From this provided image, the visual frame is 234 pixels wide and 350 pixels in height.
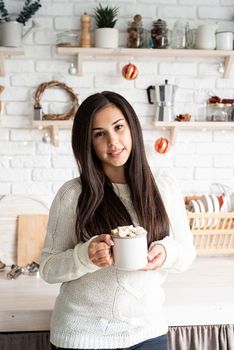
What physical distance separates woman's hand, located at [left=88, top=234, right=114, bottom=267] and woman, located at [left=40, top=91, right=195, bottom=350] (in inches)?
2.5

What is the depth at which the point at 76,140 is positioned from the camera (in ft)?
4.99

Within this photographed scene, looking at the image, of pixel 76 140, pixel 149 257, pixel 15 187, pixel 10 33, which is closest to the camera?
pixel 149 257

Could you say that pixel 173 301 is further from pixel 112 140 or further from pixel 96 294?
pixel 112 140

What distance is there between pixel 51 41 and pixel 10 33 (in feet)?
0.67

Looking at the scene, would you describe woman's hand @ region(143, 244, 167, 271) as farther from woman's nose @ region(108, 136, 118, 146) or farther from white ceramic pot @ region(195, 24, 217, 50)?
white ceramic pot @ region(195, 24, 217, 50)

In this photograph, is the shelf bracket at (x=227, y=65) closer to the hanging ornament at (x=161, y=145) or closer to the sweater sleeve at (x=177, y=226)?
the hanging ornament at (x=161, y=145)

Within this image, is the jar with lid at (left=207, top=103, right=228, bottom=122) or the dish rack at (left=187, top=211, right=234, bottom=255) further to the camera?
the jar with lid at (left=207, top=103, right=228, bottom=122)

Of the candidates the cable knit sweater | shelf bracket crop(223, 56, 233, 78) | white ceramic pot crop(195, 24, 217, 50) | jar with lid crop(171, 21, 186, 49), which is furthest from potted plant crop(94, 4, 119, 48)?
the cable knit sweater

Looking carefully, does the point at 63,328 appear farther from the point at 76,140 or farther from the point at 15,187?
the point at 15,187

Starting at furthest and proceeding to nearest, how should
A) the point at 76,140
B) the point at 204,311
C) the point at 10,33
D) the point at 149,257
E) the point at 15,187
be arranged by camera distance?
the point at 15,187 < the point at 10,33 < the point at 204,311 < the point at 76,140 < the point at 149,257

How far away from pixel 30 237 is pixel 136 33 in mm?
989

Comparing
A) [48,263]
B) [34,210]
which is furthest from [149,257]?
[34,210]

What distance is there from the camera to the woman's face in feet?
4.95

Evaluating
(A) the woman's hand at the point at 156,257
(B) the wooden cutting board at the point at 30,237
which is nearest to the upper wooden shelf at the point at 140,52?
(B) the wooden cutting board at the point at 30,237
